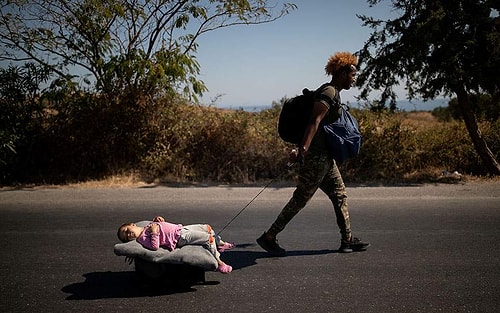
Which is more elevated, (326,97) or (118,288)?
(326,97)

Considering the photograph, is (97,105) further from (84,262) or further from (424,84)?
(424,84)

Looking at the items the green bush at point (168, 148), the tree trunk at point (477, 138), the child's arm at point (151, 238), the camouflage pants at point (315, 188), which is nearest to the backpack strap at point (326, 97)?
the camouflage pants at point (315, 188)

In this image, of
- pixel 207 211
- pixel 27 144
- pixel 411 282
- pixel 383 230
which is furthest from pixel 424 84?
pixel 27 144

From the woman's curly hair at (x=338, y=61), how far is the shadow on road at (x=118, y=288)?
2385 mm

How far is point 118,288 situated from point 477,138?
744 cm

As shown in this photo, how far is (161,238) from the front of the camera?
3.75 metres

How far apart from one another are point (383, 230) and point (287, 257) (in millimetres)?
1499

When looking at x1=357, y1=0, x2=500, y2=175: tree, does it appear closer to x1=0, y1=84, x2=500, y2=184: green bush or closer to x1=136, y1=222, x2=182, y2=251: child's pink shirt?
x1=0, y1=84, x2=500, y2=184: green bush

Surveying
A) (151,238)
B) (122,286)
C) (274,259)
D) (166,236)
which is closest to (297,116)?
(274,259)

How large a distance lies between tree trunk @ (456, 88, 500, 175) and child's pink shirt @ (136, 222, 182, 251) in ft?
22.2

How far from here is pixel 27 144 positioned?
8750 mm

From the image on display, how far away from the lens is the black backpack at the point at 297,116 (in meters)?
4.41

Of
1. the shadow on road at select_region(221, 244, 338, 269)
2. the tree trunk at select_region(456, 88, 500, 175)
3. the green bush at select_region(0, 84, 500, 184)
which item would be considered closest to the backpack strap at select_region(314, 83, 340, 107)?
the shadow on road at select_region(221, 244, 338, 269)

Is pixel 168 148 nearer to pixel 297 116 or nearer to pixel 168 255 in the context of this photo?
pixel 297 116
